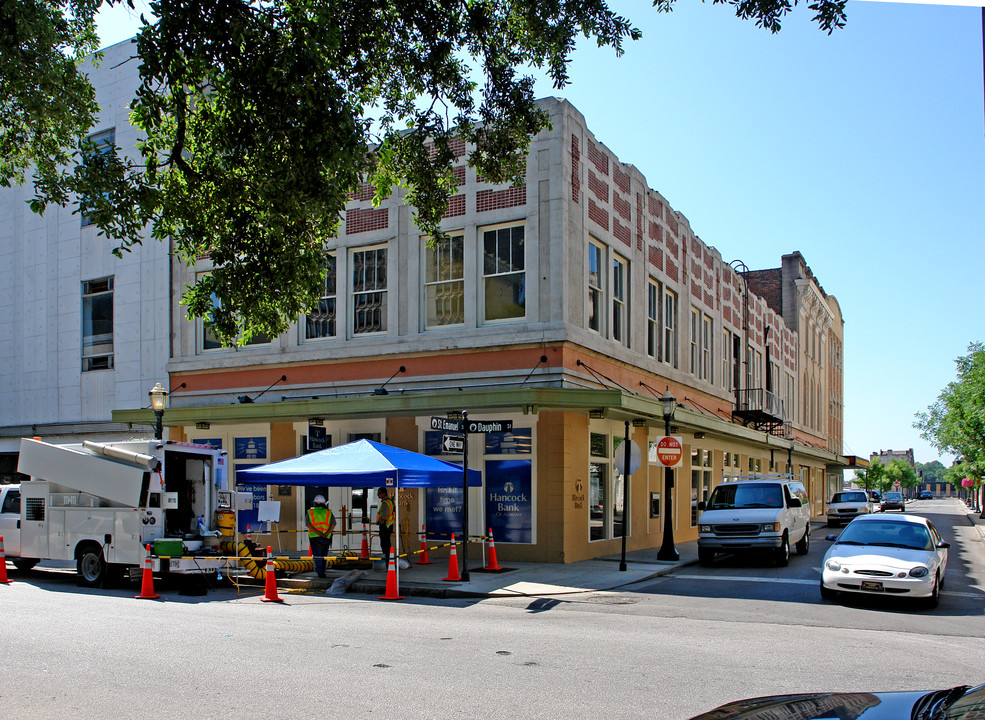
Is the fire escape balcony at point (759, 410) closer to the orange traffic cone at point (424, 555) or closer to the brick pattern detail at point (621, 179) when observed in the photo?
the brick pattern detail at point (621, 179)

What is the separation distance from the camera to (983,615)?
12.5m

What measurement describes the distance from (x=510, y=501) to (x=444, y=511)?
1.71 m

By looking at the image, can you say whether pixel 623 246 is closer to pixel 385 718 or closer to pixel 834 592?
pixel 834 592

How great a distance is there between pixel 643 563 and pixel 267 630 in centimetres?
1050

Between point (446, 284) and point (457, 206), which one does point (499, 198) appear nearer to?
point (457, 206)

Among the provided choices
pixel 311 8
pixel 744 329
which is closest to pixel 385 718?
pixel 311 8

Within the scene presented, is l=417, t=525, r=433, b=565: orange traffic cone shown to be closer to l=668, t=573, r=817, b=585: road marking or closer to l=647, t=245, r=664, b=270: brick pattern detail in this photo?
l=668, t=573, r=817, b=585: road marking

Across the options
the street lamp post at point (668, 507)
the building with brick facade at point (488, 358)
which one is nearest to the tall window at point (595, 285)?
the building with brick facade at point (488, 358)

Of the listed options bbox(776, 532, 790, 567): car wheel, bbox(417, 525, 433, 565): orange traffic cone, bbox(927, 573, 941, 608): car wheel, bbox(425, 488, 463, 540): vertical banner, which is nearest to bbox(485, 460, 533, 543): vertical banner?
bbox(425, 488, 463, 540): vertical banner

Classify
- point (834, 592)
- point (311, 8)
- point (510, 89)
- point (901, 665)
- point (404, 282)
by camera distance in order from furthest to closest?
point (404, 282)
point (834, 592)
point (510, 89)
point (311, 8)
point (901, 665)

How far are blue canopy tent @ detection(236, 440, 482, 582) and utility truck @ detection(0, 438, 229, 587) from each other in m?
1.12

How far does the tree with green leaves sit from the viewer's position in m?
8.65

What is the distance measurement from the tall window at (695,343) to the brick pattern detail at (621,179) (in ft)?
23.8

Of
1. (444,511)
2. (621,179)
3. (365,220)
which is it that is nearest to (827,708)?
(444,511)
